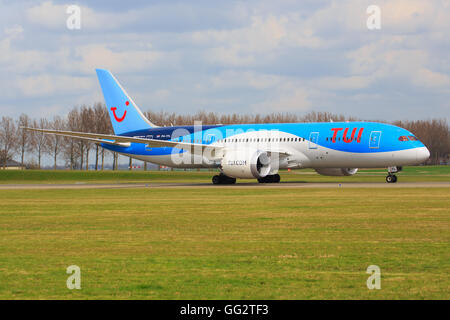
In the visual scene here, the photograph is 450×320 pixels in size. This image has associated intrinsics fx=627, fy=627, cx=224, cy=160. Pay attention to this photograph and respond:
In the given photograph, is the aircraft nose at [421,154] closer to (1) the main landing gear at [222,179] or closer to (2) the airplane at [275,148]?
(2) the airplane at [275,148]

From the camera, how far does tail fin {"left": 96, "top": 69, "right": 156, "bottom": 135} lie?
165 feet

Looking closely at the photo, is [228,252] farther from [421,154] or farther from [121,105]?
[121,105]

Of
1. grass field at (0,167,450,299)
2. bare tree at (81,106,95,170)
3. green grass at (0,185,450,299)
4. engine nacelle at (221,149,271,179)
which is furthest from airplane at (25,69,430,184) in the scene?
bare tree at (81,106,95,170)

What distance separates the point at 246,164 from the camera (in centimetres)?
3944

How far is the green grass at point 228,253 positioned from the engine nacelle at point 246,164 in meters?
19.8

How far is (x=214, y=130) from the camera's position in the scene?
151 ft

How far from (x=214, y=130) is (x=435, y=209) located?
28384mm

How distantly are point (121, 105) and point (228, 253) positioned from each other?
40.8m

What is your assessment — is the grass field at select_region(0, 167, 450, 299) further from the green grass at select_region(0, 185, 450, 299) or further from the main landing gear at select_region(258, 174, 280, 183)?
the main landing gear at select_region(258, 174, 280, 183)

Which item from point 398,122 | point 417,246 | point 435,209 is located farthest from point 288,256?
point 398,122

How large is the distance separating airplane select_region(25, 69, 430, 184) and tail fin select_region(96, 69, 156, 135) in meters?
1.26

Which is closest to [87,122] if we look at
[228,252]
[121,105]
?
[121,105]

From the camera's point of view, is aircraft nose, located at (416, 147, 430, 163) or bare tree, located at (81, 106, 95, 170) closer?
aircraft nose, located at (416, 147, 430, 163)

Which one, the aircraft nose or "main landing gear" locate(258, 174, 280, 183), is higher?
the aircraft nose
